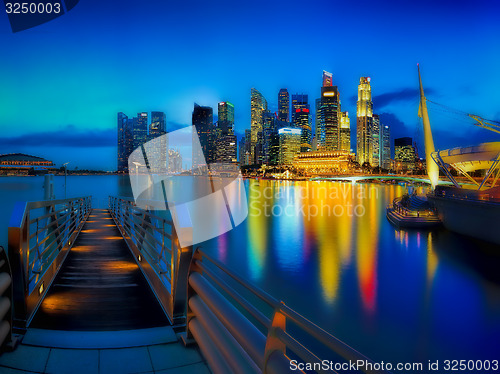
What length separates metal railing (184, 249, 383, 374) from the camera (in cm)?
155

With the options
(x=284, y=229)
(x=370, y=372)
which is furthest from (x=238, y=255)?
(x=370, y=372)

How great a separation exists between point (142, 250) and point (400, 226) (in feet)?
99.5

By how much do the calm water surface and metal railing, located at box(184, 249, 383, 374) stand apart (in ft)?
26.8

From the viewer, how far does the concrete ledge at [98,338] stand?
3359 mm

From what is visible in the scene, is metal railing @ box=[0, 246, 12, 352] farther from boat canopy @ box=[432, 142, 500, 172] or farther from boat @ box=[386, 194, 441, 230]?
boat canopy @ box=[432, 142, 500, 172]

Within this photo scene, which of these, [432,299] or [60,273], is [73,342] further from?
[432,299]

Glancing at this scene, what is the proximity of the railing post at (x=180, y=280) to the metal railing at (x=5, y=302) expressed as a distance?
5.04ft

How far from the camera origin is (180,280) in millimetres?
3732

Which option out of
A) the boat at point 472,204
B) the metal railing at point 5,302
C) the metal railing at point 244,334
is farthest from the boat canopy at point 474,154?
the metal railing at point 5,302

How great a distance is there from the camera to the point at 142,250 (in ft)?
21.4

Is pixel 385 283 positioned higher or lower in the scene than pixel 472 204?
lower

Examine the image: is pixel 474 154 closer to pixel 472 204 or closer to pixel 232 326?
pixel 472 204

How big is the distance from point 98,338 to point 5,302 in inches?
36.3

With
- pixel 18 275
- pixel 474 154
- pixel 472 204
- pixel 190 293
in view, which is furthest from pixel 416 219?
pixel 18 275
